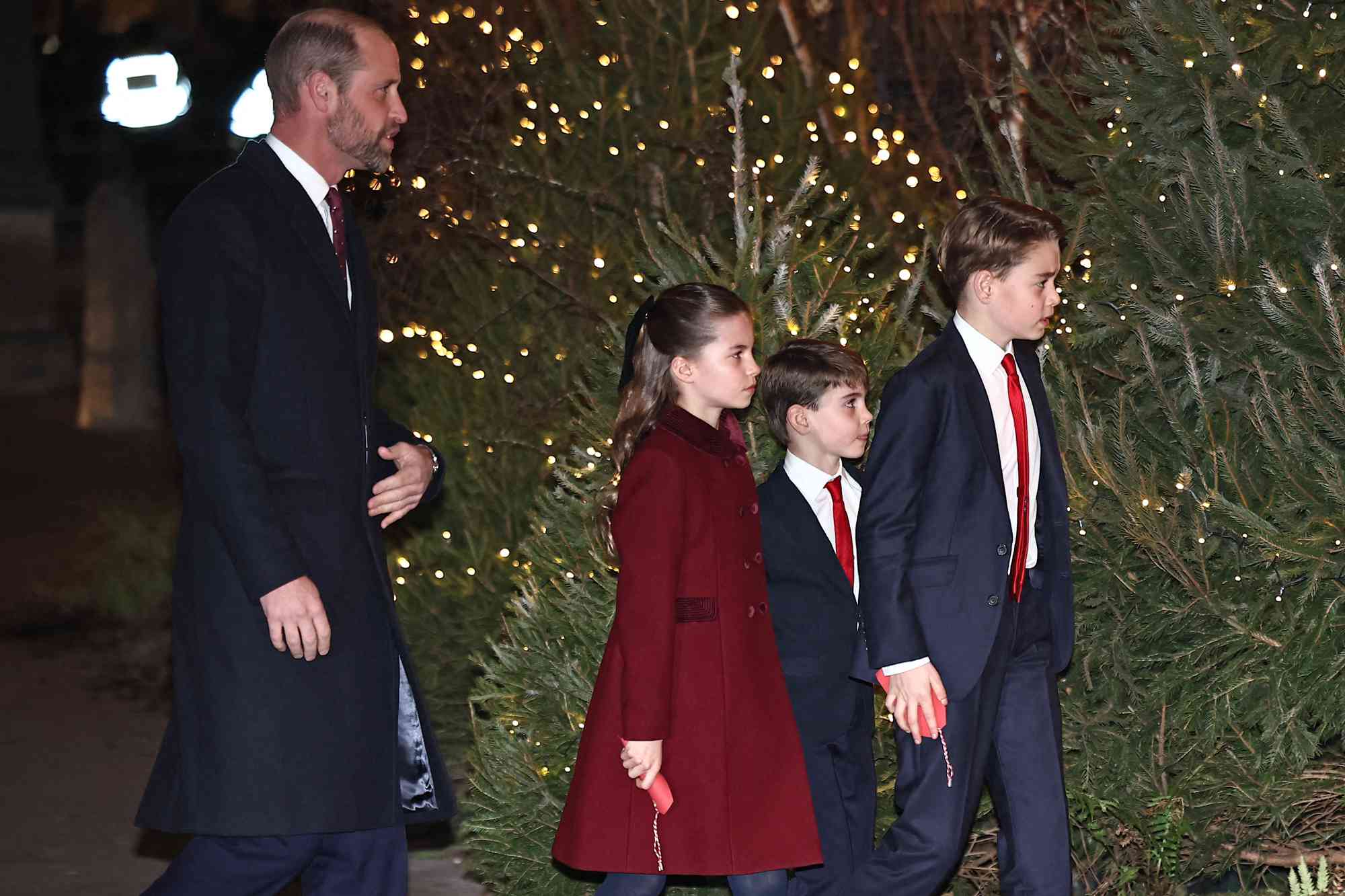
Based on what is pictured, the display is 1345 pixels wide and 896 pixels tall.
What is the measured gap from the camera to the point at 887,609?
3920mm

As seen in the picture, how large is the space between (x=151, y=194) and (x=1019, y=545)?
15.8 m

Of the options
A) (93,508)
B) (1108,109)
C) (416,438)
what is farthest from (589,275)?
(93,508)

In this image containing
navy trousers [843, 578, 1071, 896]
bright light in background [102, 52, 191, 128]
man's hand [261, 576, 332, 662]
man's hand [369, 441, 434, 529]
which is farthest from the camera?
bright light in background [102, 52, 191, 128]

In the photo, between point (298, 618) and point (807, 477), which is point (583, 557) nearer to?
point (807, 477)

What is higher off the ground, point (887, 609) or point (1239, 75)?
point (1239, 75)

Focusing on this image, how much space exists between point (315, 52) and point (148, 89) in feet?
43.1

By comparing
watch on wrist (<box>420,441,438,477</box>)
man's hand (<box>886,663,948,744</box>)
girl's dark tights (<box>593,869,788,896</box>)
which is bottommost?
girl's dark tights (<box>593,869,788,896</box>)

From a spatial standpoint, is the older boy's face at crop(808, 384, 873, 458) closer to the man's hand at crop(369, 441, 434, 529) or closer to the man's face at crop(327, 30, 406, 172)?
the man's hand at crop(369, 441, 434, 529)

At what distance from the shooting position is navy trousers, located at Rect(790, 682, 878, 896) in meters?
4.27

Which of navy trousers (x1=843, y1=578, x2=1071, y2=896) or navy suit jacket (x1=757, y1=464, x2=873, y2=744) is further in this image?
navy suit jacket (x1=757, y1=464, x2=873, y2=744)

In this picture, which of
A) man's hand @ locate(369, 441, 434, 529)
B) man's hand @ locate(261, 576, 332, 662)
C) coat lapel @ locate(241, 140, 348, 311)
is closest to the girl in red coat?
man's hand @ locate(369, 441, 434, 529)

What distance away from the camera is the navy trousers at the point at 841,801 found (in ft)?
14.0

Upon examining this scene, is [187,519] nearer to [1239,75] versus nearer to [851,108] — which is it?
[1239,75]

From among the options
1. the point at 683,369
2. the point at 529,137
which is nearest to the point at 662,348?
the point at 683,369
